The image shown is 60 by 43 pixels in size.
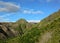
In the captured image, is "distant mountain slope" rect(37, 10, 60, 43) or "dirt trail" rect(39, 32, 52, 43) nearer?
"distant mountain slope" rect(37, 10, 60, 43)

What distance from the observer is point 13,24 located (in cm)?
9725

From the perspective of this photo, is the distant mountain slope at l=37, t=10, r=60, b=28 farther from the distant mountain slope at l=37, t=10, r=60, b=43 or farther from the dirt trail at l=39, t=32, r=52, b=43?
the dirt trail at l=39, t=32, r=52, b=43

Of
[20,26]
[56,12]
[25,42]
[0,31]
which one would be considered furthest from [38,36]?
[20,26]

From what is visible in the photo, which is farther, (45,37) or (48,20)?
(48,20)

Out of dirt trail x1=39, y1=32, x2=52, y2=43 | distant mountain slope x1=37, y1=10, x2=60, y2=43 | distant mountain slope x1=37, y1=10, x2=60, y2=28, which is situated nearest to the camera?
distant mountain slope x1=37, y1=10, x2=60, y2=43

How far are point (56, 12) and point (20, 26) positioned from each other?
5475 cm

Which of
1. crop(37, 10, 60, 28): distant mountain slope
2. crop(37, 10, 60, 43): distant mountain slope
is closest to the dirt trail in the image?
crop(37, 10, 60, 43): distant mountain slope

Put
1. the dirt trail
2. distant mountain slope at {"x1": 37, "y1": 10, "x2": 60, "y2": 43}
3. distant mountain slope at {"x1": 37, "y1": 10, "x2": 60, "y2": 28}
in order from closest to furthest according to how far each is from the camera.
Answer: distant mountain slope at {"x1": 37, "y1": 10, "x2": 60, "y2": 43}
the dirt trail
distant mountain slope at {"x1": 37, "y1": 10, "x2": 60, "y2": 28}

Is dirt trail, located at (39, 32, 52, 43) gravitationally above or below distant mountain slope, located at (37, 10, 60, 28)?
below

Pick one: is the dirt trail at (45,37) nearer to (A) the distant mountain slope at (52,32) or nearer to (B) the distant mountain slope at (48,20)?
(A) the distant mountain slope at (52,32)

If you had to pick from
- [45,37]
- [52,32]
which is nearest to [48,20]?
[52,32]

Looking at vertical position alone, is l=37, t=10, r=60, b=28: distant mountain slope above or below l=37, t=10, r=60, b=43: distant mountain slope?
above

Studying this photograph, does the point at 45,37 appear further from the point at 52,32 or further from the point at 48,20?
the point at 48,20

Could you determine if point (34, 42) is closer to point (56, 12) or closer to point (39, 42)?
point (39, 42)
